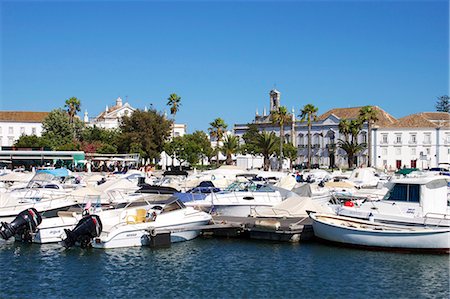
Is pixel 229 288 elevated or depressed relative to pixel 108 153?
depressed

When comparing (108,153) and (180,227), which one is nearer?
(180,227)

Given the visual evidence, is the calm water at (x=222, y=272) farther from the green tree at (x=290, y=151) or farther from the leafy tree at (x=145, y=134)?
the green tree at (x=290, y=151)

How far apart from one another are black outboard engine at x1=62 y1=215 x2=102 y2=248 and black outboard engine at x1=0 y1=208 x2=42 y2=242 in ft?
8.43

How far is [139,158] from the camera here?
97875 mm

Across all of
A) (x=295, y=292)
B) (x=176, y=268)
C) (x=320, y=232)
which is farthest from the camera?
(x=320, y=232)

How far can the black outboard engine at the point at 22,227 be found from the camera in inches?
1128

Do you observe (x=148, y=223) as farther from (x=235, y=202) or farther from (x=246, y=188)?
(x=246, y=188)

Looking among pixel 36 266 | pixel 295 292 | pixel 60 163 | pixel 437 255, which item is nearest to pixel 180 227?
pixel 36 266

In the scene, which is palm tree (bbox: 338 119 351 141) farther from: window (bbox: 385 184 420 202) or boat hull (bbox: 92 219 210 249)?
boat hull (bbox: 92 219 210 249)

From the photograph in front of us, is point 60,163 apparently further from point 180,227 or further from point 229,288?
point 229,288

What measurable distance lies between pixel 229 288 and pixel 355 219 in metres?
10.0

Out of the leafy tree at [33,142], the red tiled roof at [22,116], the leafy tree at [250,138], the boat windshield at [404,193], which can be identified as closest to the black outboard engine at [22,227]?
the boat windshield at [404,193]

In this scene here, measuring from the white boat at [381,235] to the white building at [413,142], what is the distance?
265ft

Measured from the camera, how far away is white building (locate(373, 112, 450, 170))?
10712cm
